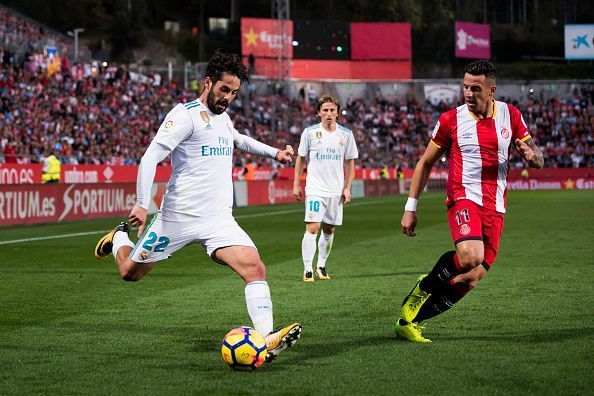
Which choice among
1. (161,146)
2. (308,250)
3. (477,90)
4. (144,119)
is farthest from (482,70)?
(144,119)

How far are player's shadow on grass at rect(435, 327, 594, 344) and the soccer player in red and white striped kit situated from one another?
33 cm

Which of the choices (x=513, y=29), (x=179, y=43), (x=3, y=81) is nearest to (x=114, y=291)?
(x=3, y=81)

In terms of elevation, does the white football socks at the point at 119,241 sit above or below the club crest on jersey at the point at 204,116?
below

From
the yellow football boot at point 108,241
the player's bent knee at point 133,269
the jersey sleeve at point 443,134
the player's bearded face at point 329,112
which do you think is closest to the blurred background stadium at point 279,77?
the player's bearded face at point 329,112

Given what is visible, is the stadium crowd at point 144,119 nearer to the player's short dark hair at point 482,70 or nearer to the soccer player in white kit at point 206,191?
the soccer player in white kit at point 206,191

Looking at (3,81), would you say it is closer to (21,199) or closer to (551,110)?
(21,199)

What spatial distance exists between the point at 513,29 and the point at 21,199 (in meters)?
→ 84.8

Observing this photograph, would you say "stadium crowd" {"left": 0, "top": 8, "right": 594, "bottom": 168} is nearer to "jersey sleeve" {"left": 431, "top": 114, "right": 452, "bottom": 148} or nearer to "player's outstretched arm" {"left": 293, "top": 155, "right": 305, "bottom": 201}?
"player's outstretched arm" {"left": 293, "top": 155, "right": 305, "bottom": 201}

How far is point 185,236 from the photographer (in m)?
7.14

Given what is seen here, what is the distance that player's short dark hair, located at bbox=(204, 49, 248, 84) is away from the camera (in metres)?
7.01

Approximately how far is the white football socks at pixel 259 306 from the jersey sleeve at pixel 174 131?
1.13 meters

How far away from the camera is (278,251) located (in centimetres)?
1738

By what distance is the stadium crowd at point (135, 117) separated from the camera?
3691 centimetres

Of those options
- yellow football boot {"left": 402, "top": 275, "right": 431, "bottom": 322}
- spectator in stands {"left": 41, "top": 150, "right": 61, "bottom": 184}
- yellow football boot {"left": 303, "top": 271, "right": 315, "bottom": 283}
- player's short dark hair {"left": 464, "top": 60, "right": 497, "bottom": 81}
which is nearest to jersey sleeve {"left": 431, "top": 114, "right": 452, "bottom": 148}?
player's short dark hair {"left": 464, "top": 60, "right": 497, "bottom": 81}
